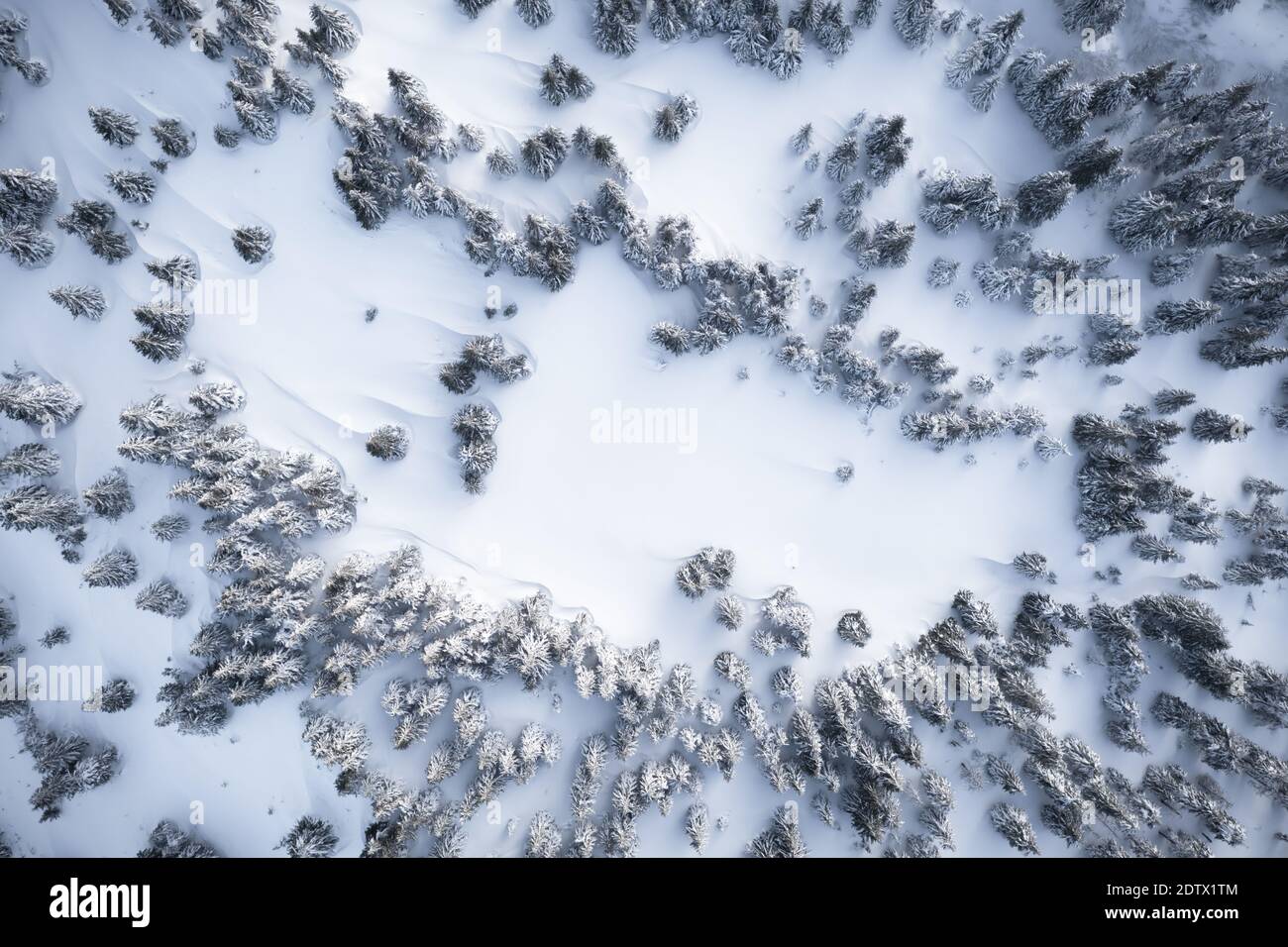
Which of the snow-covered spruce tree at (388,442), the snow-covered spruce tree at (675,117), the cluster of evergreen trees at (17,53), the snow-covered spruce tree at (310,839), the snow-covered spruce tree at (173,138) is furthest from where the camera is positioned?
the snow-covered spruce tree at (675,117)

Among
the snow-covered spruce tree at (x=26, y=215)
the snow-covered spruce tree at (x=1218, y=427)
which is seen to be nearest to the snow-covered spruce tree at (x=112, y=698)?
the snow-covered spruce tree at (x=26, y=215)

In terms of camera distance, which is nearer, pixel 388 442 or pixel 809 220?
pixel 388 442

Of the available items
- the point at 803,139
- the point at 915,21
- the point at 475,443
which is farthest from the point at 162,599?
the point at 915,21

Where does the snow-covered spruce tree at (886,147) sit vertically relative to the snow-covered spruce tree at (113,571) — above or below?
above

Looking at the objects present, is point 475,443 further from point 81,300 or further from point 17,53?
point 17,53

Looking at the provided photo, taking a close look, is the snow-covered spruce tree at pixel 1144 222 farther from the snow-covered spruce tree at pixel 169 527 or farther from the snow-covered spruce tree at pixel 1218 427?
the snow-covered spruce tree at pixel 169 527
